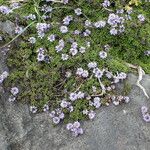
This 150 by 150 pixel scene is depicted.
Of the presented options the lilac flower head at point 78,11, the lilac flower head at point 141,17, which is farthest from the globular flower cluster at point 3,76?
the lilac flower head at point 141,17

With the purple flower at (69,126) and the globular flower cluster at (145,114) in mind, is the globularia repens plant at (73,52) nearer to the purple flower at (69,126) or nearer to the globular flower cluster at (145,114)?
the purple flower at (69,126)

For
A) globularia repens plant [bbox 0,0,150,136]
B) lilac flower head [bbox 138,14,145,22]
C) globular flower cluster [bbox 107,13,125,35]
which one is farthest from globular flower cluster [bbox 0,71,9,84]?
lilac flower head [bbox 138,14,145,22]

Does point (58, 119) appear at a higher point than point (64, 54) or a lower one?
lower

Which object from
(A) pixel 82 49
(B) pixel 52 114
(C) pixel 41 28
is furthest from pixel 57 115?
(C) pixel 41 28

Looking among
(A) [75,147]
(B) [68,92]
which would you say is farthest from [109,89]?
(A) [75,147]

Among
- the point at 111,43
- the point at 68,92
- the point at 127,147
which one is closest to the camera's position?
the point at 127,147

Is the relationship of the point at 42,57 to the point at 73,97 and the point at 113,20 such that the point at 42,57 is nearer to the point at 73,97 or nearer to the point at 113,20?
the point at 73,97

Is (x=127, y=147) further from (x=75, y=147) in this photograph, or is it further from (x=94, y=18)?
(x=94, y=18)

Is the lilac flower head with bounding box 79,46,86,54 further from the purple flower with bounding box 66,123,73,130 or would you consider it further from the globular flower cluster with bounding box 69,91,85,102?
Answer: the purple flower with bounding box 66,123,73,130
